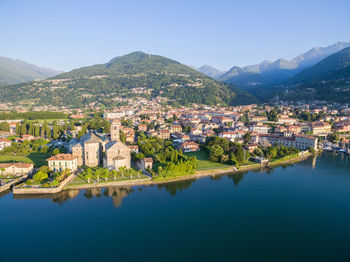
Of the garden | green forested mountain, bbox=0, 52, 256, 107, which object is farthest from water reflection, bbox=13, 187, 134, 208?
green forested mountain, bbox=0, 52, 256, 107

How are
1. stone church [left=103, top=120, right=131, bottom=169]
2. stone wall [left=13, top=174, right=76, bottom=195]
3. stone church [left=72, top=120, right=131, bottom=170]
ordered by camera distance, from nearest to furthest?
1. stone wall [left=13, top=174, right=76, bottom=195]
2. stone church [left=103, top=120, right=131, bottom=169]
3. stone church [left=72, top=120, right=131, bottom=170]

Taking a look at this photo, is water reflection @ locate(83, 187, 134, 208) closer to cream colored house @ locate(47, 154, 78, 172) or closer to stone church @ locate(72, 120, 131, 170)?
stone church @ locate(72, 120, 131, 170)

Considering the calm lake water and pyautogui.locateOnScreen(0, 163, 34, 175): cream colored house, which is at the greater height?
pyautogui.locateOnScreen(0, 163, 34, 175): cream colored house

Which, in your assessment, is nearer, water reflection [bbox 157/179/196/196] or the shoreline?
the shoreline

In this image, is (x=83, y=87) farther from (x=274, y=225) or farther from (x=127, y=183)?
(x=274, y=225)

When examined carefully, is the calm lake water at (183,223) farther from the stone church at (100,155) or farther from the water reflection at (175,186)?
the stone church at (100,155)
